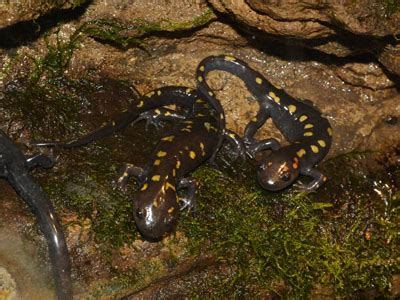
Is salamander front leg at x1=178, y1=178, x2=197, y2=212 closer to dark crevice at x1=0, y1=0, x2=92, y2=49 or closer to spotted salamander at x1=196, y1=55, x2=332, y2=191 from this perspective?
spotted salamander at x1=196, y1=55, x2=332, y2=191

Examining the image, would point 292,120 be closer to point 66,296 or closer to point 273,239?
point 273,239

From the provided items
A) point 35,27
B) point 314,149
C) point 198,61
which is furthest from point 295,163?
point 35,27

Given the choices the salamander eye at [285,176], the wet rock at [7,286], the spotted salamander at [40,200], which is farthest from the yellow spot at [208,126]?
the wet rock at [7,286]

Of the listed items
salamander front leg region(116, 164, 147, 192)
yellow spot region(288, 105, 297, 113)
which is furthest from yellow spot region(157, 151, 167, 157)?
yellow spot region(288, 105, 297, 113)

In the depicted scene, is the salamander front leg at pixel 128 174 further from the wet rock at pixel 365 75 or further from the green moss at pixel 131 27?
the wet rock at pixel 365 75

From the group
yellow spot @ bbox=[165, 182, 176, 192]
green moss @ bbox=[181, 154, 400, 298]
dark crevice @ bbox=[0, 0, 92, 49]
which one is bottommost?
green moss @ bbox=[181, 154, 400, 298]
